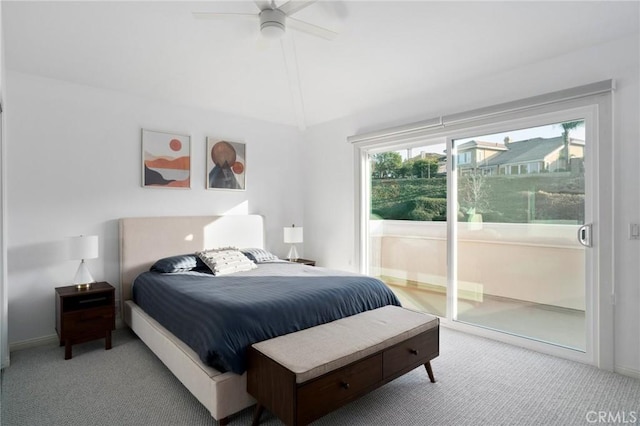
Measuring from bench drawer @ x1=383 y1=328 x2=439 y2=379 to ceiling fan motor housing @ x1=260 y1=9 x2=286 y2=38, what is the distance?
2236 millimetres

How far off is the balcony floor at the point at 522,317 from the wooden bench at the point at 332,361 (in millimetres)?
1234

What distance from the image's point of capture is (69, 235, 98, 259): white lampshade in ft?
9.75

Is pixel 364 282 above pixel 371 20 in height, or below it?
below

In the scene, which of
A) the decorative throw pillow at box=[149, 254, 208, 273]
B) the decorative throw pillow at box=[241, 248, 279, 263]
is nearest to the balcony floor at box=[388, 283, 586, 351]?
the decorative throw pillow at box=[241, 248, 279, 263]

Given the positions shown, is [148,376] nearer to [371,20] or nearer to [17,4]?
[17,4]

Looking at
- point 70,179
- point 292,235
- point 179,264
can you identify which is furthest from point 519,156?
point 70,179

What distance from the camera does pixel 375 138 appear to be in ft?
13.5

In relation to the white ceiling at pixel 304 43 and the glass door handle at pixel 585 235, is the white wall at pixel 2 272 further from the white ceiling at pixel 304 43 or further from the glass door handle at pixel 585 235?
the glass door handle at pixel 585 235

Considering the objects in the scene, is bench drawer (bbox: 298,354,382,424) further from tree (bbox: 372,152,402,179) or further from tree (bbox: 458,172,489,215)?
tree (bbox: 372,152,402,179)

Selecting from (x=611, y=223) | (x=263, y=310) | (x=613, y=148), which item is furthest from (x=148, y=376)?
(x=613, y=148)

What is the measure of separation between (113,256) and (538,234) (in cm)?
417

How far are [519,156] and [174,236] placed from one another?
12.0 ft

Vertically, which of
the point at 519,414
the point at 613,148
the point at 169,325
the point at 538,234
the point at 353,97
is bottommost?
the point at 519,414

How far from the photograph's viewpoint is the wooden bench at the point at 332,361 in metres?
1.75
